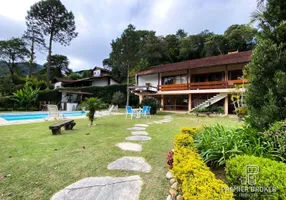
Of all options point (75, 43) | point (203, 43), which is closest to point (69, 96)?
point (75, 43)

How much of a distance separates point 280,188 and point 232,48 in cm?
3361

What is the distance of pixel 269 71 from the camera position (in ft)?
11.7

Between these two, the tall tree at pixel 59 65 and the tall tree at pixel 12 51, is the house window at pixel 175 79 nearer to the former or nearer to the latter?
the tall tree at pixel 12 51

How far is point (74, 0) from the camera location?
1180 cm

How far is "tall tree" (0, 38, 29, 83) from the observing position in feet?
112

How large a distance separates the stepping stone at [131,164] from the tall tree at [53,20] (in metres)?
28.9

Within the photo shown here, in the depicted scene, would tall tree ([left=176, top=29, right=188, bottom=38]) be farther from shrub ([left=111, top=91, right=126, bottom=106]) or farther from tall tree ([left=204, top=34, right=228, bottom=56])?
shrub ([left=111, top=91, right=126, bottom=106])

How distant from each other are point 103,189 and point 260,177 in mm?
2096

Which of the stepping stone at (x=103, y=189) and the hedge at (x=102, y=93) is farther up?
the hedge at (x=102, y=93)

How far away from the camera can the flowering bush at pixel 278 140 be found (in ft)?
8.59

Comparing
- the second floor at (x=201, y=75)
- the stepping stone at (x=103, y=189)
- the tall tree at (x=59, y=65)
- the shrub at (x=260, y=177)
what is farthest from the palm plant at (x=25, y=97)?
the tall tree at (x=59, y=65)

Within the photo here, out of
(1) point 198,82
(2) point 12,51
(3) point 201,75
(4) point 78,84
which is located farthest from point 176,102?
(2) point 12,51

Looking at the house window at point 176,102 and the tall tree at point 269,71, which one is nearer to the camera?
the tall tree at point 269,71

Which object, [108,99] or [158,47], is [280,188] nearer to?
[108,99]
